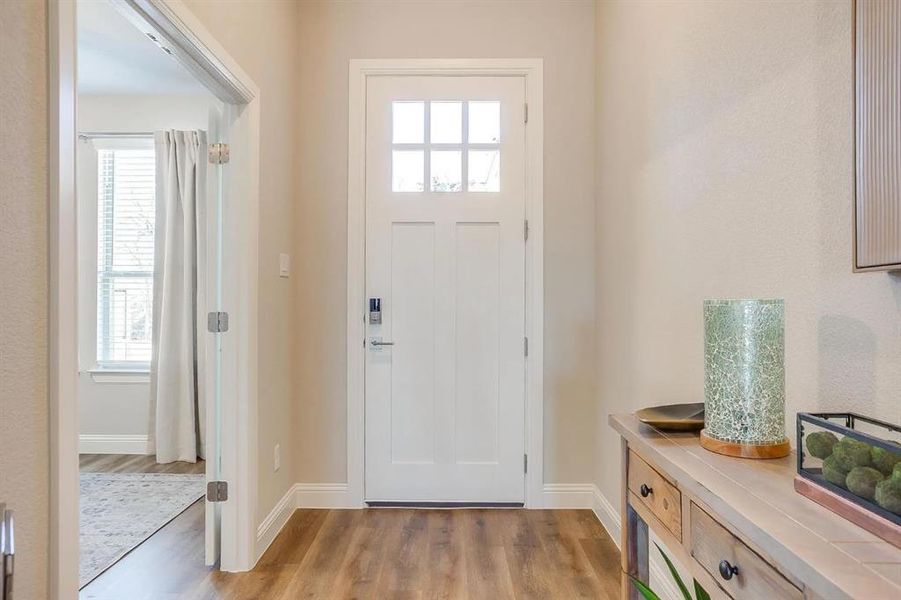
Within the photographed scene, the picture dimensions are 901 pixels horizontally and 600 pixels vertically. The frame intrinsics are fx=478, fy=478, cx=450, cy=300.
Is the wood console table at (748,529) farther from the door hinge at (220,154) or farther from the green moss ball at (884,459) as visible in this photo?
the door hinge at (220,154)

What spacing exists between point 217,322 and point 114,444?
8.20 ft

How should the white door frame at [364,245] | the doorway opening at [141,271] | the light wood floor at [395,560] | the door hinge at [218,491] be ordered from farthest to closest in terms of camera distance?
the doorway opening at [141,271] < the white door frame at [364,245] < the door hinge at [218,491] < the light wood floor at [395,560]

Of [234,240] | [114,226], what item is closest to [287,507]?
[234,240]

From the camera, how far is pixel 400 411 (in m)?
2.69

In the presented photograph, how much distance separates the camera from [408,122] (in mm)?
2732

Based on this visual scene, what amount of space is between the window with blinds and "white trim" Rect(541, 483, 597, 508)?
318cm

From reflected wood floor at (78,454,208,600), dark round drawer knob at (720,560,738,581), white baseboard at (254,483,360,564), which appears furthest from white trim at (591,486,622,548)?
reflected wood floor at (78,454,208,600)

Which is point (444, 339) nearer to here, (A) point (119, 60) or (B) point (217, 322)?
(B) point (217, 322)

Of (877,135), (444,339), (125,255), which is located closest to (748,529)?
(877,135)

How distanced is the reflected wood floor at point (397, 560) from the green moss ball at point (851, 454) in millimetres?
1500

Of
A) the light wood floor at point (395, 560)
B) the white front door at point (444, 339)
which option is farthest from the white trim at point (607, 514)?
the white front door at point (444, 339)

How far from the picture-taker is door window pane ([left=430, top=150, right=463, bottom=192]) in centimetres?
270

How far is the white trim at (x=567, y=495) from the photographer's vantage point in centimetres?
266
